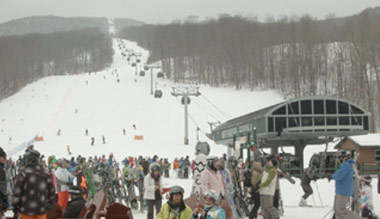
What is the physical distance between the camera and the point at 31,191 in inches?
230

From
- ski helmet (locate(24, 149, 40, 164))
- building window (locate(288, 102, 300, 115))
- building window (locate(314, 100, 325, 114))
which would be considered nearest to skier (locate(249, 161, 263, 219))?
ski helmet (locate(24, 149, 40, 164))

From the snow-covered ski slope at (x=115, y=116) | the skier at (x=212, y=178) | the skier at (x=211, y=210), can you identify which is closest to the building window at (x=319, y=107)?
the snow-covered ski slope at (x=115, y=116)

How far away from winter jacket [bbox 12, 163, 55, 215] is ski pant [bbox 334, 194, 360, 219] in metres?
4.91

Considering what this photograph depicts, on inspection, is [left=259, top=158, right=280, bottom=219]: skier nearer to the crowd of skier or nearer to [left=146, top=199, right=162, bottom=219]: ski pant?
the crowd of skier

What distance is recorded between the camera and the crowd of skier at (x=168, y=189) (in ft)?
19.4

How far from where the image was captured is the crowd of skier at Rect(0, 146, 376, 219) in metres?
5.90

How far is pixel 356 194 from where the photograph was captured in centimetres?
1012

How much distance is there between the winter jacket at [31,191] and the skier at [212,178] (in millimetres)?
3398

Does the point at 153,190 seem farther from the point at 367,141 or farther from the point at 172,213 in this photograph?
the point at 367,141

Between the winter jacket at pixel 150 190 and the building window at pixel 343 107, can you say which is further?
the building window at pixel 343 107

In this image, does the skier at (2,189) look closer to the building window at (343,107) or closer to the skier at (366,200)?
the skier at (366,200)

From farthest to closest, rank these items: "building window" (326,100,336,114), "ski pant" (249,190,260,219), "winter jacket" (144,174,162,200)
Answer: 1. "building window" (326,100,336,114)
2. "winter jacket" (144,174,162,200)
3. "ski pant" (249,190,260,219)

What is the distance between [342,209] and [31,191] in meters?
5.13

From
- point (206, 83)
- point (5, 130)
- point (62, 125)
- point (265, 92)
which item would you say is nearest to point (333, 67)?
point (265, 92)
